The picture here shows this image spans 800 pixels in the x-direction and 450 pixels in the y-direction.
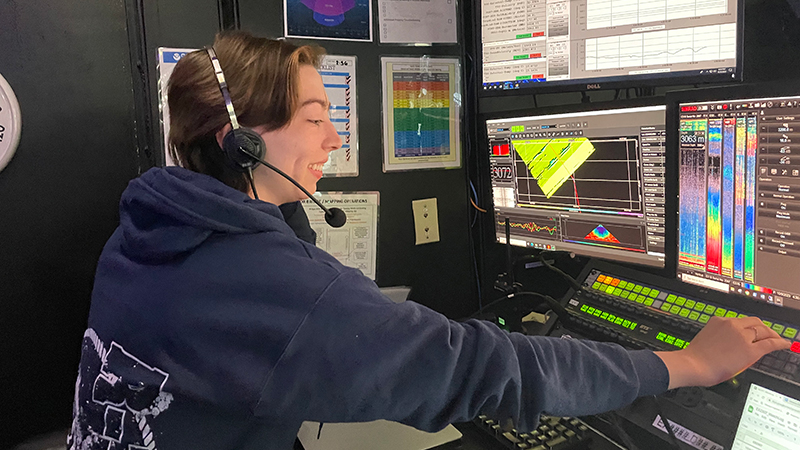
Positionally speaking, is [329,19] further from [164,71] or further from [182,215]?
[182,215]

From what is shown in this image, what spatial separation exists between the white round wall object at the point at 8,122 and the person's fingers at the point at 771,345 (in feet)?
4.58

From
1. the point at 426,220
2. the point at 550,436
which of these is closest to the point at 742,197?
the point at 550,436

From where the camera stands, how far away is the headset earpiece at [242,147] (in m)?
0.74

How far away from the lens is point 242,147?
738 mm

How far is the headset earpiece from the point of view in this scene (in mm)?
742

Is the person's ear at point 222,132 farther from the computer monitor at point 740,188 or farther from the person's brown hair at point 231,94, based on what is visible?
the computer monitor at point 740,188

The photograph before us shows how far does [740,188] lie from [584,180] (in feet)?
1.22

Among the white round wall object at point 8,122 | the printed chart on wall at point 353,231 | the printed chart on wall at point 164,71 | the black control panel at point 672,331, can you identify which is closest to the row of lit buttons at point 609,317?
the black control panel at point 672,331

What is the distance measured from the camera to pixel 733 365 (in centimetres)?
70

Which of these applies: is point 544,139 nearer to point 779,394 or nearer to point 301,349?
point 779,394

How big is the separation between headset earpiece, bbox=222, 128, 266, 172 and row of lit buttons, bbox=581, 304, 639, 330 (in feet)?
2.24

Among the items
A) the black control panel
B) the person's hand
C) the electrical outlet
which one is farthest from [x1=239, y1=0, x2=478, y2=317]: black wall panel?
the person's hand

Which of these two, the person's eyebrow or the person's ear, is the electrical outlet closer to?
the person's eyebrow

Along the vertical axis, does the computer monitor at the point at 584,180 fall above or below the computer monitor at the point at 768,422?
above
